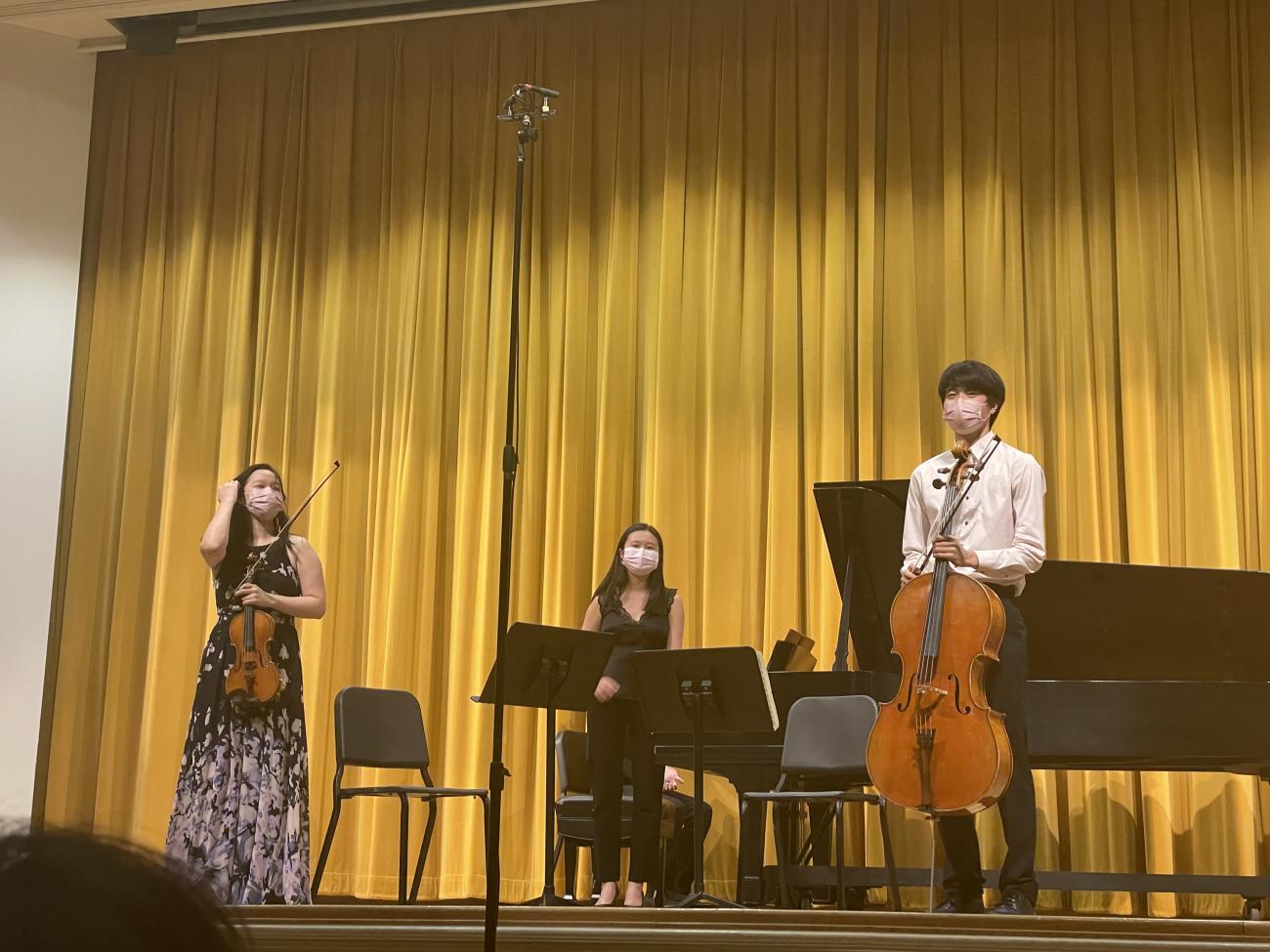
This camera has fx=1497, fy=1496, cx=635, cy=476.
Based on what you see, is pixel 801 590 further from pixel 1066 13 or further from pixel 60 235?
pixel 60 235

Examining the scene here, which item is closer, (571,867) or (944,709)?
(944,709)

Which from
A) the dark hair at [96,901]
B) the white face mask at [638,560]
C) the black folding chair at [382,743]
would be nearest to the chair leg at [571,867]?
the black folding chair at [382,743]

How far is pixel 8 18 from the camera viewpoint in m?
7.57

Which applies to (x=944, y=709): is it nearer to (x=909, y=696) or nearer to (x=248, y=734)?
(x=909, y=696)

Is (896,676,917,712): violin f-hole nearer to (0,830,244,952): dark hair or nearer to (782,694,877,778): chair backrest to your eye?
(782,694,877,778): chair backrest

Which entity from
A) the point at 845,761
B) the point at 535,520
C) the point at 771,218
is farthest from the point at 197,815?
the point at 771,218

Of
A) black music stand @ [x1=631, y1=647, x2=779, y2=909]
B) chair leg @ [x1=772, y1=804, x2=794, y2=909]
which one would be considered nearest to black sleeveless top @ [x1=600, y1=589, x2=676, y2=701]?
black music stand @ [x1=631, y1=647, x2=779, y2=909]

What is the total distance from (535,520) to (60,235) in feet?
9.85

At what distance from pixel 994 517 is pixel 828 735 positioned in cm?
114

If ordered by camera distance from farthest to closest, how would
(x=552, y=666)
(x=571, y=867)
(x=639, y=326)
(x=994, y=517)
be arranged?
(x=639, y=326) → (x=571, y=867) → (x=552, y=666) → (x=994, y=517)

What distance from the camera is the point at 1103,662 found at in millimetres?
4984

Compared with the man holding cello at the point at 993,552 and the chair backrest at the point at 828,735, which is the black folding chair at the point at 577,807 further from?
the man holding cello at the point at 993,552

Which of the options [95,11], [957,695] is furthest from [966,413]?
[95,11]

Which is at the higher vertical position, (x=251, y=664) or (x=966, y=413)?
(x=966, y=413)
